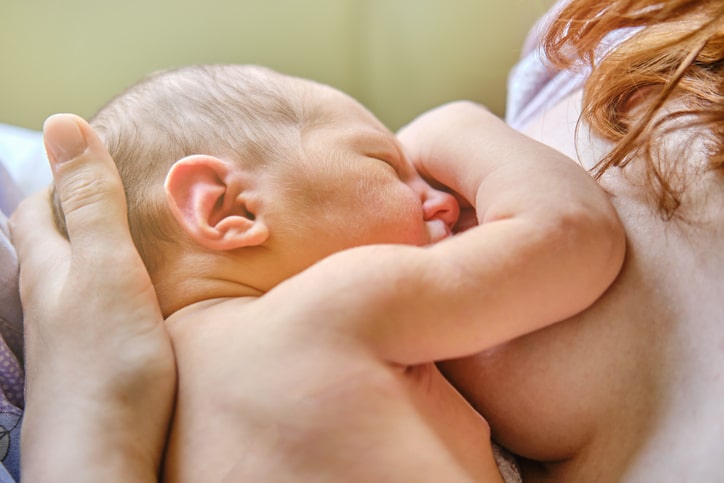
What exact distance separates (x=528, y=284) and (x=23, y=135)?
84 centimetres

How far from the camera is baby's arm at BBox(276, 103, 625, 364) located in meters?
0.46

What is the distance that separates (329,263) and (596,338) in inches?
8.5

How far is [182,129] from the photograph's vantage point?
0.60 m

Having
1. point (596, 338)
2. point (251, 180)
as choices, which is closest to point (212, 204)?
point (251, 180)

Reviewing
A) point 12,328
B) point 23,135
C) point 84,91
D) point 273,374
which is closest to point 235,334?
point 273,374

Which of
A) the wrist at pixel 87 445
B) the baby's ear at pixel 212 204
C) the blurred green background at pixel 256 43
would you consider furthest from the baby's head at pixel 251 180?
the blurred green background at pixel 256 43

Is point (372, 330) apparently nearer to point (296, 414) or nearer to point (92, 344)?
point (296, 414)

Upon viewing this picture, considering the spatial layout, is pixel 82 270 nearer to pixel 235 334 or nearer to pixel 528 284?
pixel 235 334

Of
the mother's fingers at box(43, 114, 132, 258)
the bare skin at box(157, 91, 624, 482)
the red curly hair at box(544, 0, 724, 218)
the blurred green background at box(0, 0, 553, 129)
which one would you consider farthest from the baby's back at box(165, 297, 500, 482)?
the blurred green background at box(0, 0, 553, 129)

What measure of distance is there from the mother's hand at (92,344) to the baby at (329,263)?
24 millimetres

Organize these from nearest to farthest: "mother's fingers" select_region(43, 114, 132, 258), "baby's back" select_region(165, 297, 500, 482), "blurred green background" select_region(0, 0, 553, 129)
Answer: "baby's back" select_region(165, 297, 500, 482) → "mother's fingers" select_region(43, 114, 132, 258) → "blurred green background" select_region(0, 0, 553, 129)

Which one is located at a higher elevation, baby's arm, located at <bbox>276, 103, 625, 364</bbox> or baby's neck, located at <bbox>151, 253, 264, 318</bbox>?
baby's arm, located at <bbox>276, 103, 625, 364</bbox>

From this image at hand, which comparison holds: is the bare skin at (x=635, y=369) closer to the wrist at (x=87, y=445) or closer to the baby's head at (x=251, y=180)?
the baby's head at (x=251, y=180)

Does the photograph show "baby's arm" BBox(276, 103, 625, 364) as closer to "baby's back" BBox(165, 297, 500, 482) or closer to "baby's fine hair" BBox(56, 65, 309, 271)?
"baby's back" BBox(165, 297, 500, 482)
